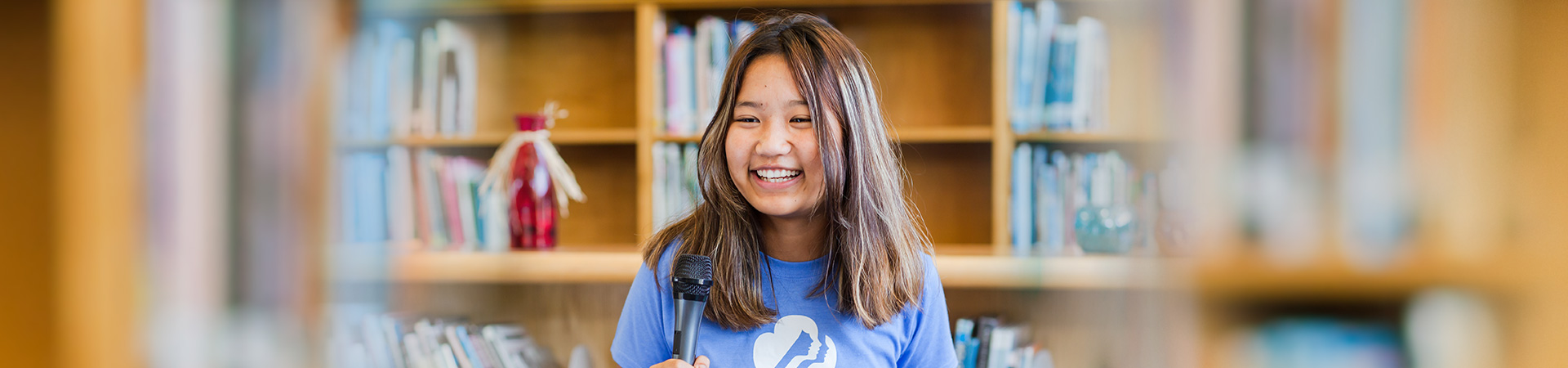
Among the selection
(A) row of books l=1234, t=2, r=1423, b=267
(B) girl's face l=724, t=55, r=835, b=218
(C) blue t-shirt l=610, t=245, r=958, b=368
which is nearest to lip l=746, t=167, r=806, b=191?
(B) girl's face l=724, t=55, r=835, b=218

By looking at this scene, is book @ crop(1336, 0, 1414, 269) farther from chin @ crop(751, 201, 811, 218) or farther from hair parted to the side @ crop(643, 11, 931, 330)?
chin @ crop(751, 201, 811, 218)

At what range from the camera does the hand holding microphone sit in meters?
0.65

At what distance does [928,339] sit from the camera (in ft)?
2.65

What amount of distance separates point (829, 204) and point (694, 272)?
15cm

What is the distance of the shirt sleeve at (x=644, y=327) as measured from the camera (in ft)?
2.54

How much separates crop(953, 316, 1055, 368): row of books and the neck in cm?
71

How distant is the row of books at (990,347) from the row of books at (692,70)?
1.94 ft

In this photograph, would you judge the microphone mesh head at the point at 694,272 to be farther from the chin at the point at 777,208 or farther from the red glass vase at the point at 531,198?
the red glass vase at the point at 531,198

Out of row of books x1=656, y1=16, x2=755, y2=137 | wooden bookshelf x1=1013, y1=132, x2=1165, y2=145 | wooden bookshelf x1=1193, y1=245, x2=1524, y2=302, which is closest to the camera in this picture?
wooden bookshelf x1=1193, y1=245, x2=1524, y2=302

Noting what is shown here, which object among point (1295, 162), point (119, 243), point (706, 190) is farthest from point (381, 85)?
point (1295, 162)

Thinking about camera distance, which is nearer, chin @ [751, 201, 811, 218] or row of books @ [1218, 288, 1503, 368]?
chin @ [751, 201, 811, 218]

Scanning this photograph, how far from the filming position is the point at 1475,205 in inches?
32.4

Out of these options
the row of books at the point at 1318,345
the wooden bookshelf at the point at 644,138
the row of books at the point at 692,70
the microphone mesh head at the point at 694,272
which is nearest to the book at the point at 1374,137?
the row of books at the point at 1318,345

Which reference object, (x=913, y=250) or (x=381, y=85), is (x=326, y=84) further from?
(x=913, y=250)
